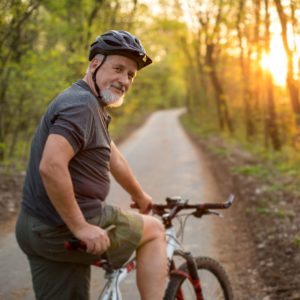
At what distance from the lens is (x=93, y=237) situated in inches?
91.3

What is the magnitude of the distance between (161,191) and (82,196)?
822 centimetres

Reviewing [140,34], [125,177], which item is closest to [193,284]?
[125,177]

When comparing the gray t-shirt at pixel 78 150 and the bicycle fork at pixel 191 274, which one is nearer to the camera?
the gray t-shirt at pixel 78 150

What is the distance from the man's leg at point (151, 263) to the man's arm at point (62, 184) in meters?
0.51

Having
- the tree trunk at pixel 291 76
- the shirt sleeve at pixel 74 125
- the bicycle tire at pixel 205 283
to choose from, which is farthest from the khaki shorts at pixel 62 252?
the tree trunk at pixel 291 76

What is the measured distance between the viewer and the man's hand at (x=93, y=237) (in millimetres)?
2303

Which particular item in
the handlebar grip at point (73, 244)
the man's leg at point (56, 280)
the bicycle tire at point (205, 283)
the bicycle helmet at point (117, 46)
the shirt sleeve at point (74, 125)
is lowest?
A: the bicycle tire at point (205, 283)

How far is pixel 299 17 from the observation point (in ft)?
37.6

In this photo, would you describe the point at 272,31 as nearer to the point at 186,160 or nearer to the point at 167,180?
the point at 186,160

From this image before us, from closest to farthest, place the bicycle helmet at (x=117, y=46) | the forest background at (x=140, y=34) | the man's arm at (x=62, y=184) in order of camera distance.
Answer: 1. the man's arm at (x=62, y=184)
2. the bicycle helmet at (x=117, y=46)
3. the forest background at (x=140, y=34)

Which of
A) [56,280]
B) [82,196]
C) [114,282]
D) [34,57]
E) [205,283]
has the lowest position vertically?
[205,283]

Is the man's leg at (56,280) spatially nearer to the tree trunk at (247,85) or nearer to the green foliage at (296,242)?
the green foliage at (296,242)

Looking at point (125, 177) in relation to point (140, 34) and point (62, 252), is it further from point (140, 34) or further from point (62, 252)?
point (140, 34)

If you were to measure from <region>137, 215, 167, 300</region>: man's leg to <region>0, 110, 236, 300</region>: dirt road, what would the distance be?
2256 millimetres
